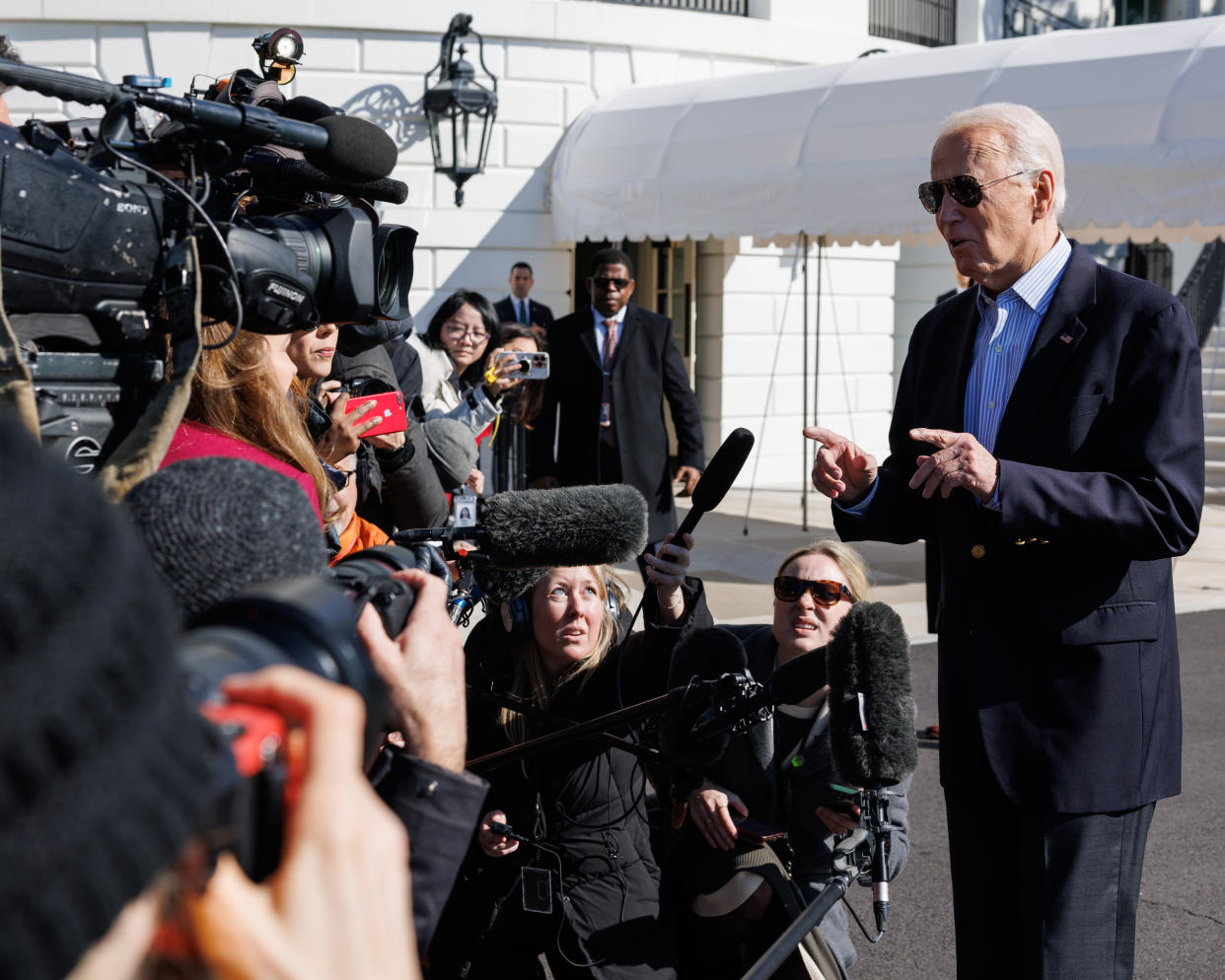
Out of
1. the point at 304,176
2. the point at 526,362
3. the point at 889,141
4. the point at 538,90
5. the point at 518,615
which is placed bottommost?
the point at 518,615

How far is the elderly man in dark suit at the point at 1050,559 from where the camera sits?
255cm

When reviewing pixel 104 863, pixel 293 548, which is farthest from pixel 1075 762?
pixel 104 863

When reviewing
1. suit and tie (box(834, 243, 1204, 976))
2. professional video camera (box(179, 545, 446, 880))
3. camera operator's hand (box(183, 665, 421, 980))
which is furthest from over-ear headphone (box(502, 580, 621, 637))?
camera operator's hand (box(183, 665, 421, 980))

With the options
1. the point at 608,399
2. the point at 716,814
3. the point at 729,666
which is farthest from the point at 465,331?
the point at 729,666

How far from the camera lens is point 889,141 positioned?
8.80 metres

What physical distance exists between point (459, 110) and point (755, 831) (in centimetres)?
946

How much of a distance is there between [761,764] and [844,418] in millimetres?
11386

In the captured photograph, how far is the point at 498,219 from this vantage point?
12281 mm

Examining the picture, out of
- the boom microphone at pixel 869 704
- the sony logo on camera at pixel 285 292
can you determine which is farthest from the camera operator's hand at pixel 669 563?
the sony logo on camera at pixel 285 292

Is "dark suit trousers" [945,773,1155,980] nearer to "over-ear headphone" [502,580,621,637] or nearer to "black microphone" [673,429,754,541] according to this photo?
"black microphone" [673,429,754,541]

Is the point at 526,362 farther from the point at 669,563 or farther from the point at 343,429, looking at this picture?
the point at 669,563

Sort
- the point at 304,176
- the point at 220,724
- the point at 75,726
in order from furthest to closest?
the point at 304,176 < the point at 220,724 < the point at 75,726

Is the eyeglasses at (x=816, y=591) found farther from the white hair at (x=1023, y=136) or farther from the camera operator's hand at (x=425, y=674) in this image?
the camera operator's hand at (x=425, y=674)

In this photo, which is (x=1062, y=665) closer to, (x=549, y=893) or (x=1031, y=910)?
(x=1031, y=910)
